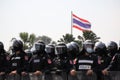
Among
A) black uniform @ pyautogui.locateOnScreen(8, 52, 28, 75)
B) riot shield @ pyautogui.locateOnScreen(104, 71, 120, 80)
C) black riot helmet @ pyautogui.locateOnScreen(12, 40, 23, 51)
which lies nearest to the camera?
riot shield @ pyautogui.locateOnScreen(104, 71, 120, 80)

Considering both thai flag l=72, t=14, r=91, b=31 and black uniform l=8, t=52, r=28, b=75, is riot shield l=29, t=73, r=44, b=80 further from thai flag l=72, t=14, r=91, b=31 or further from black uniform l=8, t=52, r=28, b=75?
thai flag l=72, t=14, r=91, b=31

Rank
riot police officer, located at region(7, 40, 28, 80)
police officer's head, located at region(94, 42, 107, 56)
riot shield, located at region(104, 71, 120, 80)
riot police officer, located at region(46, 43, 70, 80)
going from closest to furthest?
1. riot shield, located at region(104, 71, 120, 80)
2. riot police officer, located at region(46, 43, 70, 80)
3. riot police officer, located at region(7, 40, 28, 80)
4. police officer's head, located at region(94, 42, 107, 56)

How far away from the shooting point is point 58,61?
11.4 m

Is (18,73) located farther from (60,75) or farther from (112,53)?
(112,53)

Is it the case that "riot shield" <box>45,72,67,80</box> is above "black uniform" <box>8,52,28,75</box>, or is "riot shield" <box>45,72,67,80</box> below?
below

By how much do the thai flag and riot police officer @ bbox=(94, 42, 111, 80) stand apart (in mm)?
19304

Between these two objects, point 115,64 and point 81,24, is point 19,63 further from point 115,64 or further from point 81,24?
point 81,24

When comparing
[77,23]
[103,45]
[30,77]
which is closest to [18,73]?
[30,77]

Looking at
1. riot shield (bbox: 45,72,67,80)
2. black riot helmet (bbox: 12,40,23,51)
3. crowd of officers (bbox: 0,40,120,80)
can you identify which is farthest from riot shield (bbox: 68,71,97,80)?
black riot helmet (bbox: 12,40,23,51)

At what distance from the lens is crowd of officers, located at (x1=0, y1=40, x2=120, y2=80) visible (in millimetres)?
10398

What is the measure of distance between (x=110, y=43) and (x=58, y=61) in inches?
70.7

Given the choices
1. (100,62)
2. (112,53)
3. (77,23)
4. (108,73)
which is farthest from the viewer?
(77,23)

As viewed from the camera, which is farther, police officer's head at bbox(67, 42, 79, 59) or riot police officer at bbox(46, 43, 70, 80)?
police officer's head at bbox(67, 42, 79, 59)

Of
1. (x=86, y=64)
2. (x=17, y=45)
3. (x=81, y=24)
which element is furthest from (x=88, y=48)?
(x=81, y=24)
